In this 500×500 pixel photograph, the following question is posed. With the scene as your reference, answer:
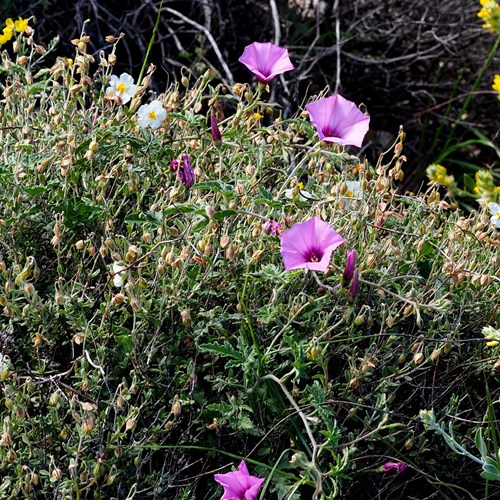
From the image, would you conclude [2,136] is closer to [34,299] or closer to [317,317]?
[34,299]

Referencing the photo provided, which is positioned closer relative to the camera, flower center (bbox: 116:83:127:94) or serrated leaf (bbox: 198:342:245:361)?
serrated leaf (bbox: 198:342:245:361)

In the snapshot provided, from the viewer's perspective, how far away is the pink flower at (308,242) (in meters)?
1.67

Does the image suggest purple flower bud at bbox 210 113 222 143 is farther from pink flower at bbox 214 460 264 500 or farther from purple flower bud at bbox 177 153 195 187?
pink flower at bbox 214 460 264 500

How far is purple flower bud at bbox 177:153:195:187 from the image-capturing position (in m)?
1.90

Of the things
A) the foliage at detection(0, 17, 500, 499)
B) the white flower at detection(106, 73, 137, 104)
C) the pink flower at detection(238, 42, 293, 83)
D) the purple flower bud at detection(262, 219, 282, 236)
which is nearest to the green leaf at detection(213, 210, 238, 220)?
the foliage at detection(0, 17, 500, 499)

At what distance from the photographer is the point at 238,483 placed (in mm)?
1620

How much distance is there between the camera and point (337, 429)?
169 centimetres

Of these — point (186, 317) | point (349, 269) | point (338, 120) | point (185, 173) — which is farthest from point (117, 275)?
point (338, 120)

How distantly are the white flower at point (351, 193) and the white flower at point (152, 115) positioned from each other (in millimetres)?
426

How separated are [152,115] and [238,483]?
842 millimetres

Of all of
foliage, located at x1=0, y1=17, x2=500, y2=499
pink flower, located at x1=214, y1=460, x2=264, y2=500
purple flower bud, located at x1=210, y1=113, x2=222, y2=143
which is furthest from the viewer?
purple flower bud, located at x1=210, y1=113, x2=222, y2=143

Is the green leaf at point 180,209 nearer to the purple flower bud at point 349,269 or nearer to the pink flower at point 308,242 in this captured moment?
the pink flower at point 308,242

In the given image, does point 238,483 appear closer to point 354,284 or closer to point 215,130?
point 354,284

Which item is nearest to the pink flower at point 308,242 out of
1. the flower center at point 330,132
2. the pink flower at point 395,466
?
the flower center at point 330,132
